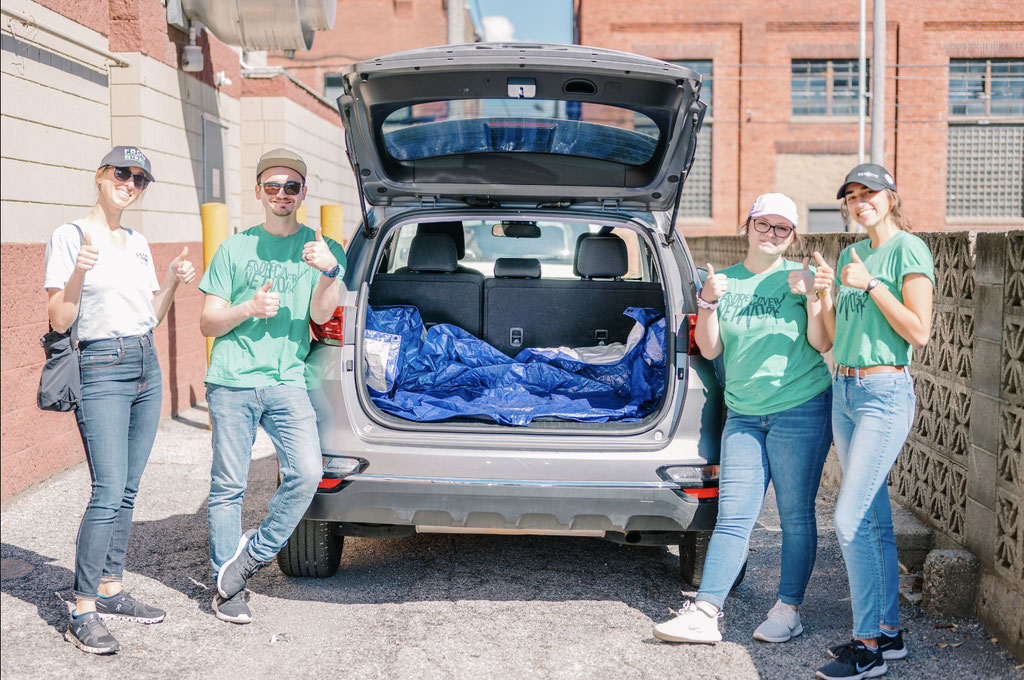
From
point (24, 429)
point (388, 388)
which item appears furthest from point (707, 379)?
point (24, 429)

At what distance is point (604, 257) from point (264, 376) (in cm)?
207

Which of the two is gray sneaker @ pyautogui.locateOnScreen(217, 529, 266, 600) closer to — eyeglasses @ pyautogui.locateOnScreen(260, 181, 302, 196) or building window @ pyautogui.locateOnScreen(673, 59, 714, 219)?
eyeglasses @ pyautogui.locateOnScreen(260, 181, 302, 196)

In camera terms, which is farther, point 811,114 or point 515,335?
point 811,114

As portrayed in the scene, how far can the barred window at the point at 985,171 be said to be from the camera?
30297 millimetres

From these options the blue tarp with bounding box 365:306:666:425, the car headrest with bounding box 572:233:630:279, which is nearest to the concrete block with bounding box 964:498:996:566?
the blue tarp with bounding box 365:306:666:425

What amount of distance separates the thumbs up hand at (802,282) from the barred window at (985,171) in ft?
95.2

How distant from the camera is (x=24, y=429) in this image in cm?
612

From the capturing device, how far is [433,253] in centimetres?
567

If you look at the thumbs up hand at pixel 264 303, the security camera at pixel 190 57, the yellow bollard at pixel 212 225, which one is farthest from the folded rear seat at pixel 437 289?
the security camera at pixel 190 57

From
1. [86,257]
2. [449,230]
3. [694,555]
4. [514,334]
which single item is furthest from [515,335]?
[86,257]

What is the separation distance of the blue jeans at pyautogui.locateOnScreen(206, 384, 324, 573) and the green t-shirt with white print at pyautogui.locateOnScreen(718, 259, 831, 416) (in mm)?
1661

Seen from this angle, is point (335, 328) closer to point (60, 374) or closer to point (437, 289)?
point (60, 374)

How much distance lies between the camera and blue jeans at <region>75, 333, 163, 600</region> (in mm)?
3900

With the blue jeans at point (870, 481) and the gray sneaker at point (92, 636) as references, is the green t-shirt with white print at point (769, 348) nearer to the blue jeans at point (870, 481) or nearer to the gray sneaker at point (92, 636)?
the blue jeans at point (870, 481)
